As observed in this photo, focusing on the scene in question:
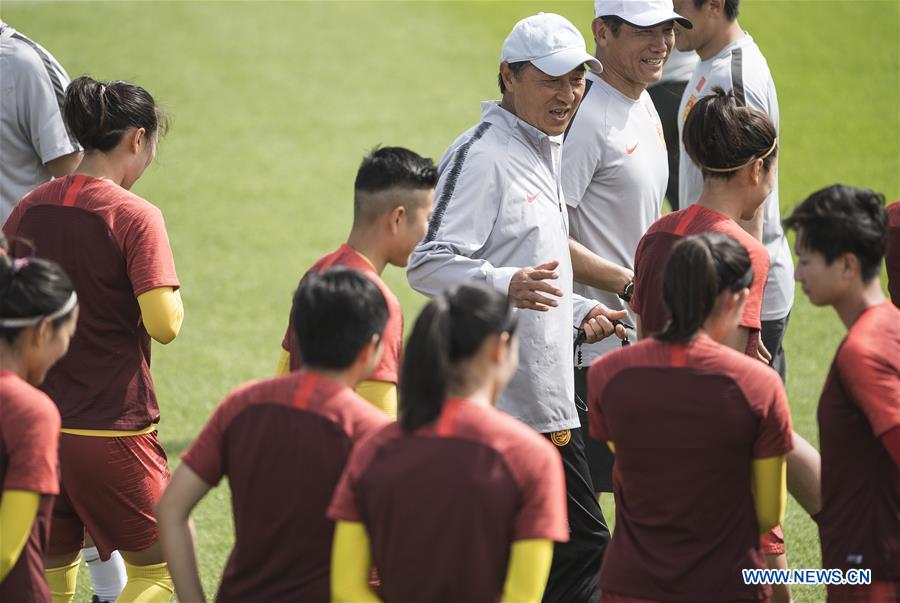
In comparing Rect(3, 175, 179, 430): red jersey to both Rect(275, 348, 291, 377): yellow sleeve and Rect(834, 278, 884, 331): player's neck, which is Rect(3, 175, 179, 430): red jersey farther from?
Rect(834, 278, 884, 331): player's neck

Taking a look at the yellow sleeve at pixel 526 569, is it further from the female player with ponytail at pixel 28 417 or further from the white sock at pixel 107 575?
the white sock at pixel 107 575

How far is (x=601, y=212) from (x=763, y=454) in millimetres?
1964

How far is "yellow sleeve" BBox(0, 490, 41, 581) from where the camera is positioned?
9.81 ft

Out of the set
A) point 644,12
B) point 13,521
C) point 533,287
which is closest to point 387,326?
point 533,287

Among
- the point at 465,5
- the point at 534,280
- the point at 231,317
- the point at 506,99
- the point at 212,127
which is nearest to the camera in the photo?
the point at 534,280

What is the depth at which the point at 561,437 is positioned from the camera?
14.5 feet

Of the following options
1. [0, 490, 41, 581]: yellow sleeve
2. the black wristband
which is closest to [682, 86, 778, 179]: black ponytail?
the black wristband

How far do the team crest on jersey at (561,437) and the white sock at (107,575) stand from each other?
185 centimetres

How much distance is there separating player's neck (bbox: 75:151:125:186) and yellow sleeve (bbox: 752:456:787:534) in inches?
95.3

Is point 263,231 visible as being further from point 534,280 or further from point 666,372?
point 666,372

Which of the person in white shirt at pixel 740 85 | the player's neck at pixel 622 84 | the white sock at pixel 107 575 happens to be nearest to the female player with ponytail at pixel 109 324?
the white sock at pixel 107 575

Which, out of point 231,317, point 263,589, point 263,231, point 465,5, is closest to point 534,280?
point 263,589

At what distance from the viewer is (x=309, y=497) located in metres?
3.01

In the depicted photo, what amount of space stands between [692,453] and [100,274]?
6.98ft
